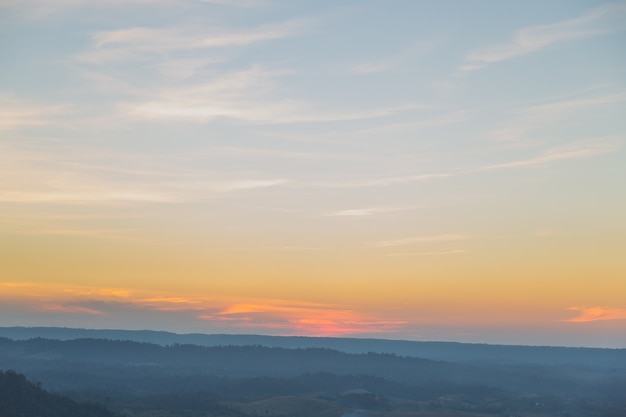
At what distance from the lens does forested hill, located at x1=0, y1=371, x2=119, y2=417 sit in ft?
307

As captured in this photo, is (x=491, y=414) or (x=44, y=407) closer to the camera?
(x=44, y=407)

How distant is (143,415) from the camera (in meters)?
133

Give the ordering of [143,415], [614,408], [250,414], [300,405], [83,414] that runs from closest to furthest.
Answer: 1. [83,414]
2. [143,415]
3. [250,414]
4. [300,405]
5. [614,408]

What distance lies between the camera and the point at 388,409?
184 metres

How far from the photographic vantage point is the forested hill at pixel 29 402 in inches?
3684

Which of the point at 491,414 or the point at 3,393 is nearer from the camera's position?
the point at 3,393

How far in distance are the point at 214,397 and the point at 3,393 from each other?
91068 millimetres

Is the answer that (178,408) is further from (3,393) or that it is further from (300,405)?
(3,393)

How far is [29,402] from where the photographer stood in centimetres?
9706

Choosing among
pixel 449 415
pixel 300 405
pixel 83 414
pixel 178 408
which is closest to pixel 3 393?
pixel 83 414

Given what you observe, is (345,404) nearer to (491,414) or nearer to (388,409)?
(388,409)

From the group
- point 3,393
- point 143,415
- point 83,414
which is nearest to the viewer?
point 3,393

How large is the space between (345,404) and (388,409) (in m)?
9.47

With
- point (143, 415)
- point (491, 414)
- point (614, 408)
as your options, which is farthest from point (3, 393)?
point (614, 408)
